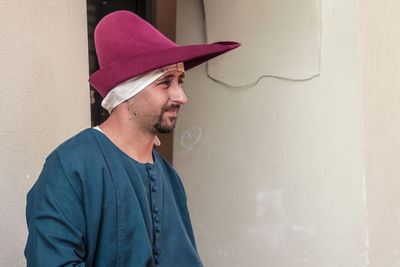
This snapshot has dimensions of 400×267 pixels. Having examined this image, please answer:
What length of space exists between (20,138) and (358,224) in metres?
2.66

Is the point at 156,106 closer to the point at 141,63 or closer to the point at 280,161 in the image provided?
the point at 141,63

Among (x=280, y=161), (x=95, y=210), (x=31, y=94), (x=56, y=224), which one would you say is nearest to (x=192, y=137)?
(x=280, y=161)

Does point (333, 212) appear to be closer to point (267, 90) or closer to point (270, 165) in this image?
point (270, 165)

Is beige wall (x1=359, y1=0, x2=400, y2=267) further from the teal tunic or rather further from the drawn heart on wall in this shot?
the teal tunic

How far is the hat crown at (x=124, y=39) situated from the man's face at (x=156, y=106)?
14cm

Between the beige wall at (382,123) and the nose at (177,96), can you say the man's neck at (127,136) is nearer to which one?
the nose at (177,96)

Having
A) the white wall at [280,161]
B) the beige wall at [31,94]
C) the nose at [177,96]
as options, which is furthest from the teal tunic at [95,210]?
the white wall at [280,161]

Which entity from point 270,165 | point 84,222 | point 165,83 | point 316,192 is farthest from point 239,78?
point 84,222

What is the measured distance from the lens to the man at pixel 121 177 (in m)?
1.78

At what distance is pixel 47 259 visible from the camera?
1.73 m

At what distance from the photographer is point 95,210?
1.84 m

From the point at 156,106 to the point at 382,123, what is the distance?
302 cm

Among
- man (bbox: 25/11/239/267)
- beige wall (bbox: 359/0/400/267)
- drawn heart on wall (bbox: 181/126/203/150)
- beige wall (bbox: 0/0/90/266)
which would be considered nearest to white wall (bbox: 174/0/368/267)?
drawn heart on wall (bbox: 181/126/203/150)

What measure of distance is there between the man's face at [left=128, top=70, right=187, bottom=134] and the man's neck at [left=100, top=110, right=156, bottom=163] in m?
0.04
